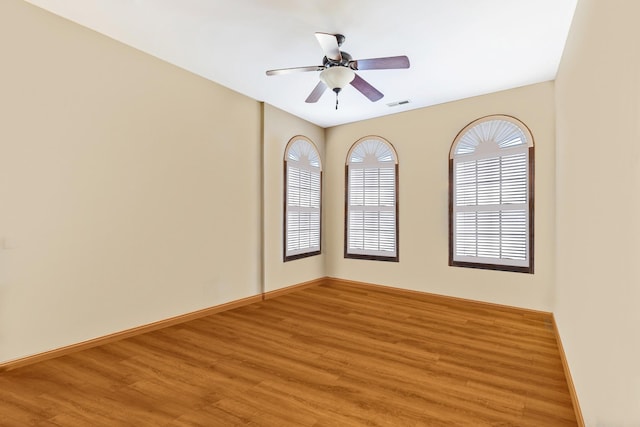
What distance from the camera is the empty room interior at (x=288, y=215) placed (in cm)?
188

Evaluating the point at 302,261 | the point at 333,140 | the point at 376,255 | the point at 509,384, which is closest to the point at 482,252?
the point at 376,255

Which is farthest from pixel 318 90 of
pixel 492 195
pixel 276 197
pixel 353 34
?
pixel 492 195

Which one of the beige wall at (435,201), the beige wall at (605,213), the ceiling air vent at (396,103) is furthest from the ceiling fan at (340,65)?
the beige wall at (435,201)

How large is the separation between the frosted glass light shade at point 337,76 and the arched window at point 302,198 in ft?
7.03

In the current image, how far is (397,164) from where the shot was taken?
5203mm

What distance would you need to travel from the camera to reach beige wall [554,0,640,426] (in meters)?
1.12

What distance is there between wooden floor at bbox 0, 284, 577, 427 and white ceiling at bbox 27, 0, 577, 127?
2897mm

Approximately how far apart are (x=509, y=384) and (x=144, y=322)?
3.40 metres

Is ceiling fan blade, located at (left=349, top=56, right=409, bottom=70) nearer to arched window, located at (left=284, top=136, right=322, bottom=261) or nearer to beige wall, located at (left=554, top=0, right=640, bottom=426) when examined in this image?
beige wall, located at (left=554, top=0, right=640, bottom=426)

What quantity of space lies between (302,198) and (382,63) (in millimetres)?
2994

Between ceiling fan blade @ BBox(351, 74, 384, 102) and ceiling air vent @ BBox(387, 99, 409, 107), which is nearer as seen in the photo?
ceiling fan blade @ BBox(351, 74, 384, 102)

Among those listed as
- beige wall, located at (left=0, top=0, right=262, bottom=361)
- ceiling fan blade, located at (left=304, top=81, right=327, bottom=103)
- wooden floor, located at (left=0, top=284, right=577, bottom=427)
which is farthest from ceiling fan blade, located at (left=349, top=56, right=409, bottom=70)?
wooden floor, located at (left=0, top=284, right=577, bottom=427)

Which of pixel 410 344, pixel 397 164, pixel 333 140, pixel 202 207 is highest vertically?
pixel 333 140

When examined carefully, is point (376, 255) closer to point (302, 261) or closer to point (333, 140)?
point (302, 261)
